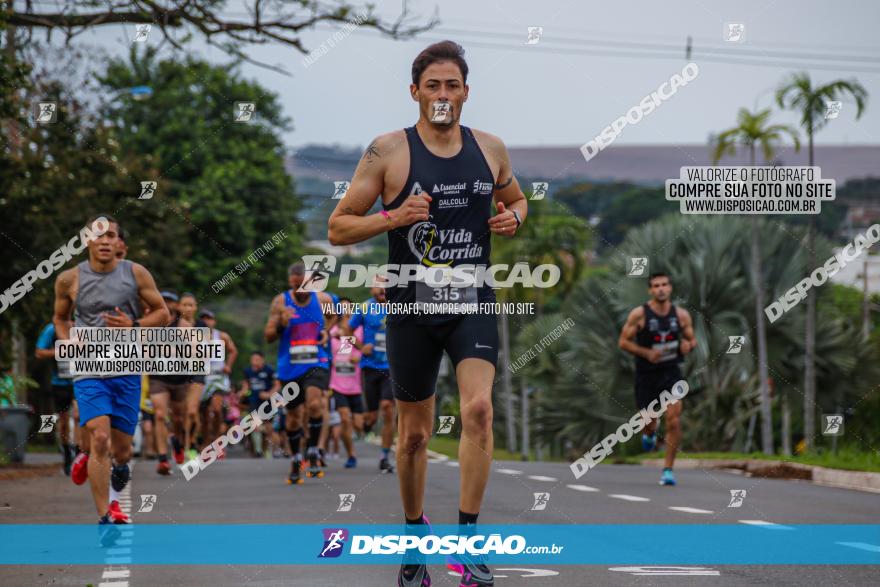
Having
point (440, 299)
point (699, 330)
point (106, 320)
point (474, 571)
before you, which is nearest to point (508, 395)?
point (699, 330)

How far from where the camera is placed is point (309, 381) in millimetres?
15914

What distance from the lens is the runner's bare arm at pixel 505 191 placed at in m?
6.75

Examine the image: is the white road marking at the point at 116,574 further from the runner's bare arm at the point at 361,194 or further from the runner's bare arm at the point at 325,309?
the runner's bare arm at the point at 325,309

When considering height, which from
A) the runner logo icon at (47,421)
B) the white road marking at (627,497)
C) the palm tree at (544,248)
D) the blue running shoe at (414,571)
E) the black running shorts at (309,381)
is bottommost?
the white road marking at (627,497)

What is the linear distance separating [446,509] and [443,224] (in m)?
4.97

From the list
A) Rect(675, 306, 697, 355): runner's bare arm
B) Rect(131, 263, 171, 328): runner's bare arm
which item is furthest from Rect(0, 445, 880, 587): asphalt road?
Rect(131, 263, 171, 328): runner's bare arm

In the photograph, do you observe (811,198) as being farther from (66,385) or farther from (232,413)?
(232,413)

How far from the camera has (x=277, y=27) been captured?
16.2m

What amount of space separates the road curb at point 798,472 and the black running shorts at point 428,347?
8.75 m

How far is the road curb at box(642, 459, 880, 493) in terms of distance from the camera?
15359mm

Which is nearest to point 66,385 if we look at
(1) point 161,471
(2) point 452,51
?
(1) point 161,471

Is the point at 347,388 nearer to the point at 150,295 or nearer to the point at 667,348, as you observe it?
the point at 667,348

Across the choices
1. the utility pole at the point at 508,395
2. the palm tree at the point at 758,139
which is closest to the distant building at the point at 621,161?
the palm tree at the point at 758,139

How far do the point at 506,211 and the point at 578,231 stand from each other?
4026cm
